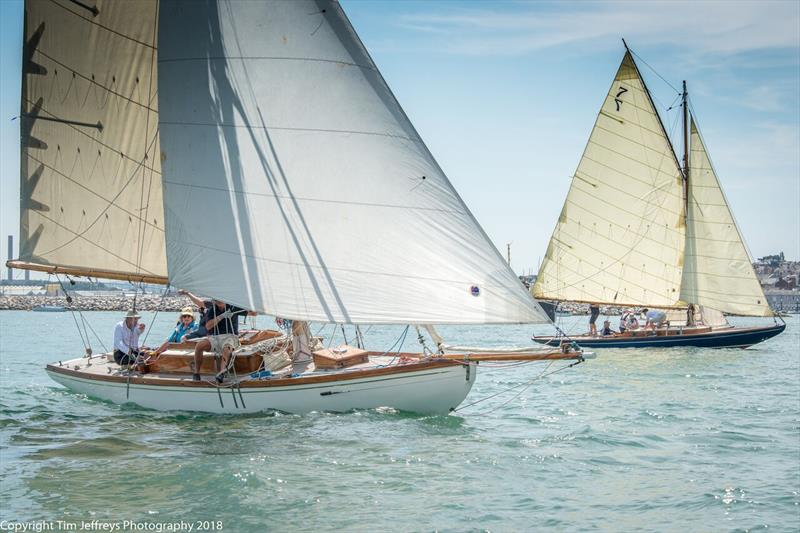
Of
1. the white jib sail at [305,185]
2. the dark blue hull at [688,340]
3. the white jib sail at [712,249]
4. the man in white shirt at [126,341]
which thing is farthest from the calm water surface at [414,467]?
the white jib sail at [712,249]

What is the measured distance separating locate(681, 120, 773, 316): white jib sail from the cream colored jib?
1229 inches

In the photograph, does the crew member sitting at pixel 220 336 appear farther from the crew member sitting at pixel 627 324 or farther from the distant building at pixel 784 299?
the distant building at pixel 784 299

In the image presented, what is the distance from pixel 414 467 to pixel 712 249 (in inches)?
1323

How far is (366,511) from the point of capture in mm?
11562

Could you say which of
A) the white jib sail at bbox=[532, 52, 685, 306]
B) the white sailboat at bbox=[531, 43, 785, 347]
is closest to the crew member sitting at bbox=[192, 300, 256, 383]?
the white sailboat at bbox=[531, 43, 785, 347]

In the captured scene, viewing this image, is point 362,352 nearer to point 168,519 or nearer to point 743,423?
point 168,519

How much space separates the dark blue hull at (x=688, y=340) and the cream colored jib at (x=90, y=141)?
26405 millimetres

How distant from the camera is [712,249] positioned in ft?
143

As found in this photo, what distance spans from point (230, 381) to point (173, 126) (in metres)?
5.00

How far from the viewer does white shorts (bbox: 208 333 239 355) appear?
56.7 feet

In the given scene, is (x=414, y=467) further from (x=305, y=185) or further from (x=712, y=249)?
(x=712, y=249)

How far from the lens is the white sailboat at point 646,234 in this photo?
138 ft

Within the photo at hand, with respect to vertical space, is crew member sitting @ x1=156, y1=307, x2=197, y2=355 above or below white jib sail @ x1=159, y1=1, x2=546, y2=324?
below

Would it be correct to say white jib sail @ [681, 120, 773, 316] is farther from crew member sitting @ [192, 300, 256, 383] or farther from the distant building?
the distant building
